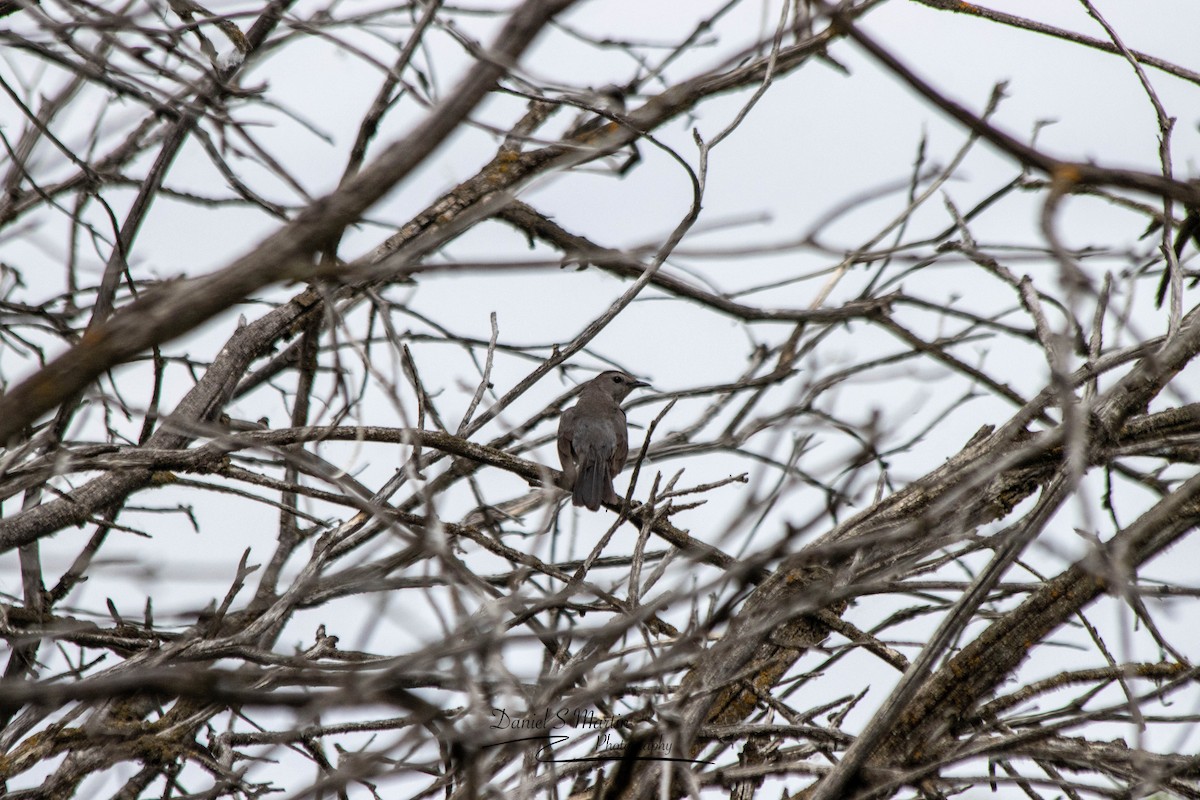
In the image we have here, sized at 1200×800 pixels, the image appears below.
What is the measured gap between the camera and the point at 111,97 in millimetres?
5422

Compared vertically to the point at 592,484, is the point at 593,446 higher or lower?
higher

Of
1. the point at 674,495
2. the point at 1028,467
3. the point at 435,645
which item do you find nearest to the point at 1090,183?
the point at 435,645

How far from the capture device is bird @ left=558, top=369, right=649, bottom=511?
275 inches

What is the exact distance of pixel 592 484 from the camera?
7051mm

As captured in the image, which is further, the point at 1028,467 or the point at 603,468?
the point at 603,468

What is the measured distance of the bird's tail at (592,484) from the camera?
6914mm

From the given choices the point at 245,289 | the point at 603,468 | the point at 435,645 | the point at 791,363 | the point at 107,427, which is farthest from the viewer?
the point at 603,468

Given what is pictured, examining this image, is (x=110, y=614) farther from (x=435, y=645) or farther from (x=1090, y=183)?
(x=1090, y=183)

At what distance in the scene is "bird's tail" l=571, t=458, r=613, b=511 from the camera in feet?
22.7

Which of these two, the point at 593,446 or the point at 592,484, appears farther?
the point at 593,446

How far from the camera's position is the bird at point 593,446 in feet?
23.0

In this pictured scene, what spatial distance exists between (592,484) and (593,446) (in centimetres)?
47

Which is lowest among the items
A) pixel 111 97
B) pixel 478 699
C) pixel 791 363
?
pixel 478 699

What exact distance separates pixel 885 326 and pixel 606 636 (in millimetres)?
4036
